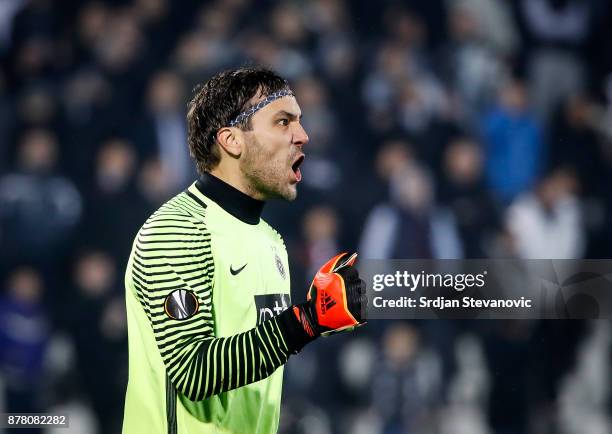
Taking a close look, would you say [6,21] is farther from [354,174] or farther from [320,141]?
[354,174]

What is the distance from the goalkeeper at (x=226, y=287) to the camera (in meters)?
1.99

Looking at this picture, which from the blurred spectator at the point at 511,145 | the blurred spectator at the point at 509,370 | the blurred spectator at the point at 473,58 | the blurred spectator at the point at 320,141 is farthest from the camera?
the blurred spectator at the point at 473,58

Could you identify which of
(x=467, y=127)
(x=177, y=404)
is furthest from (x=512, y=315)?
(x=177, y=404)

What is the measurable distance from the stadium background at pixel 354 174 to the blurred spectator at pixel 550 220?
15 mm

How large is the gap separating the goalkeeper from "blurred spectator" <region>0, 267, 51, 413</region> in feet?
10.0

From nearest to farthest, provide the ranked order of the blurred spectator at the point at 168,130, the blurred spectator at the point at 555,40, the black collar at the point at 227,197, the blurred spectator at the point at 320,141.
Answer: the black collar at the point at 227,197 < the blurred spectator at the point at 168,130 < the blurred spectator at the point at 320,141 < the blurred spectator at the point at 555,40

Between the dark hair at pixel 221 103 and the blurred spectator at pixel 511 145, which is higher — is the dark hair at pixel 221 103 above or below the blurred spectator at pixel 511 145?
below

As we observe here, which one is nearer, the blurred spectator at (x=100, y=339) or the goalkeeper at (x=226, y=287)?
the goalkeeper at (x=226, y=287)

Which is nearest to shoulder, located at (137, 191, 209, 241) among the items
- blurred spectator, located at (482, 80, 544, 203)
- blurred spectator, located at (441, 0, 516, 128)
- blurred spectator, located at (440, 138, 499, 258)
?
blurred spectator, located at (440, 138, 499, 258)

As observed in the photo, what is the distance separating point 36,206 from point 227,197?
3.36 m

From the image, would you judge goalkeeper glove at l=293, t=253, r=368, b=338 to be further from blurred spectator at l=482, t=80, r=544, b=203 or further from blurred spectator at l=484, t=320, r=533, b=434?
blurred spectator at l=482, t=80, r=544, b=203

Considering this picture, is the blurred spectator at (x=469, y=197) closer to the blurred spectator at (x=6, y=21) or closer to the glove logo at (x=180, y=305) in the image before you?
the blurred spectator at (x=6, y=21)

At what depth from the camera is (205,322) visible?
2041mm

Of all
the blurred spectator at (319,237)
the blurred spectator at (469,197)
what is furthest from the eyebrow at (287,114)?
the blurred spectator at (469,197)
